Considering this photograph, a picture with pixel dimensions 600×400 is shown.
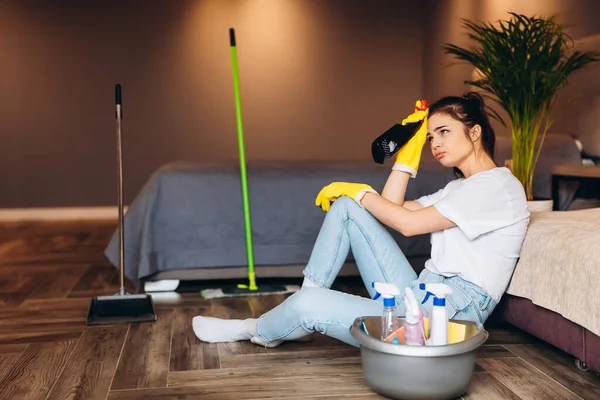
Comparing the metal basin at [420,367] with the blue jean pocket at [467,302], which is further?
the blue jean pocket at [467,302]

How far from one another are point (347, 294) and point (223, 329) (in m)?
0.51

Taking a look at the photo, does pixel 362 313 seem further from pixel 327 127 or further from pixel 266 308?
pixel 327 127

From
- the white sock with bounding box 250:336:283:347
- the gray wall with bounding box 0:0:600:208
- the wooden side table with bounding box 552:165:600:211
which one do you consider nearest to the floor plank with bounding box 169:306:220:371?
the white sock with bounding box 250:336:283:347

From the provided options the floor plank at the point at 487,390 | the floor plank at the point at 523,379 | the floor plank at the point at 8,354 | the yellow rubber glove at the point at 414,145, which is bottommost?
the floor plank at the point at 523,379

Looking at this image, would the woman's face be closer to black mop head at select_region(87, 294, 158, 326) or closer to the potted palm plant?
the potted palm plant

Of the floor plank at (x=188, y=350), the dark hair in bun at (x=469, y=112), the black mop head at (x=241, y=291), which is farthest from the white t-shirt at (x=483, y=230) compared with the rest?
the black mop head at (x=241, y=291)

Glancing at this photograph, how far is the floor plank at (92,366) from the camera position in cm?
185

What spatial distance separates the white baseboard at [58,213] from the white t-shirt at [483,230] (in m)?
4.71

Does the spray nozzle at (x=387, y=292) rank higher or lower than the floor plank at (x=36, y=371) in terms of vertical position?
higher

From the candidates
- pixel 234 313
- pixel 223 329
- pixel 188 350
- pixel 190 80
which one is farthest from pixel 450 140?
pixel 190 80

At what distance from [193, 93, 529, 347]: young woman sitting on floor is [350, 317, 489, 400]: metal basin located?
0.18m

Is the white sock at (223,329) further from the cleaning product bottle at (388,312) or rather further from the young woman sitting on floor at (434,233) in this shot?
the cleaning product bottle at (388,312)

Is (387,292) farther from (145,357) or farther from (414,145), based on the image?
(145,357)

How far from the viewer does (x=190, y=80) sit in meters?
6.38
